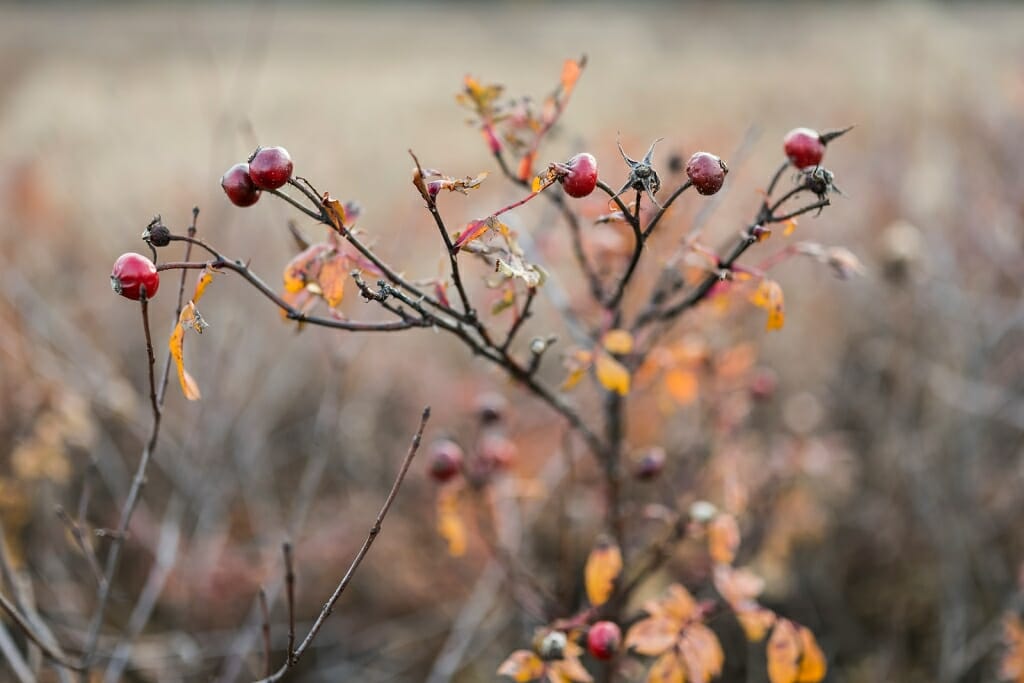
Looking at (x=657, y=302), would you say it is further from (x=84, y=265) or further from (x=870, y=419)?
(x=84, y=265)

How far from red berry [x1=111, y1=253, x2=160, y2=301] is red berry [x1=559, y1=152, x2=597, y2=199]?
17.6 inches

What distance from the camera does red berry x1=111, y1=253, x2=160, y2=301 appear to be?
0.81 meters

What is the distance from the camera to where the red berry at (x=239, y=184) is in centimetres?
84

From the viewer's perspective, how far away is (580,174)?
82cm

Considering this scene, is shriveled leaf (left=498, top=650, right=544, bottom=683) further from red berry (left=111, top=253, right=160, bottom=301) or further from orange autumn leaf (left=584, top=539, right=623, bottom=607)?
red berry (left=111, top=253, right=160, bottom=301)

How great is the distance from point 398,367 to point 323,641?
1233 mm

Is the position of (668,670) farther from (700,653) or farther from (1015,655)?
(1015,655)

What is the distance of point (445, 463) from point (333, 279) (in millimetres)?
537

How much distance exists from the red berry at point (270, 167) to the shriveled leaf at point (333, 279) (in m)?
0.15

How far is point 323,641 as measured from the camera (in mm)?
2367

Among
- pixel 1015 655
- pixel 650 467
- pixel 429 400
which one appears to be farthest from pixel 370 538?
pixel 429 400

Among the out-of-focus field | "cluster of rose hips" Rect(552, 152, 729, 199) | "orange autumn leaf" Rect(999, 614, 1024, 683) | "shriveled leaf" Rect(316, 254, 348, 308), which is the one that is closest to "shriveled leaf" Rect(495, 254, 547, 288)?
"cluster of rose hips" Rect(552, 152, 729, 199)

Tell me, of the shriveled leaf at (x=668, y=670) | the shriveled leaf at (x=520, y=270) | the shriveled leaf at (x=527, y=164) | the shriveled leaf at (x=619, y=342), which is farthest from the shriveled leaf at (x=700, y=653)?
Answer: the shriveled leaf at (x=527, y=164)

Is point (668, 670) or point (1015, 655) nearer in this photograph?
point (668, 670)
